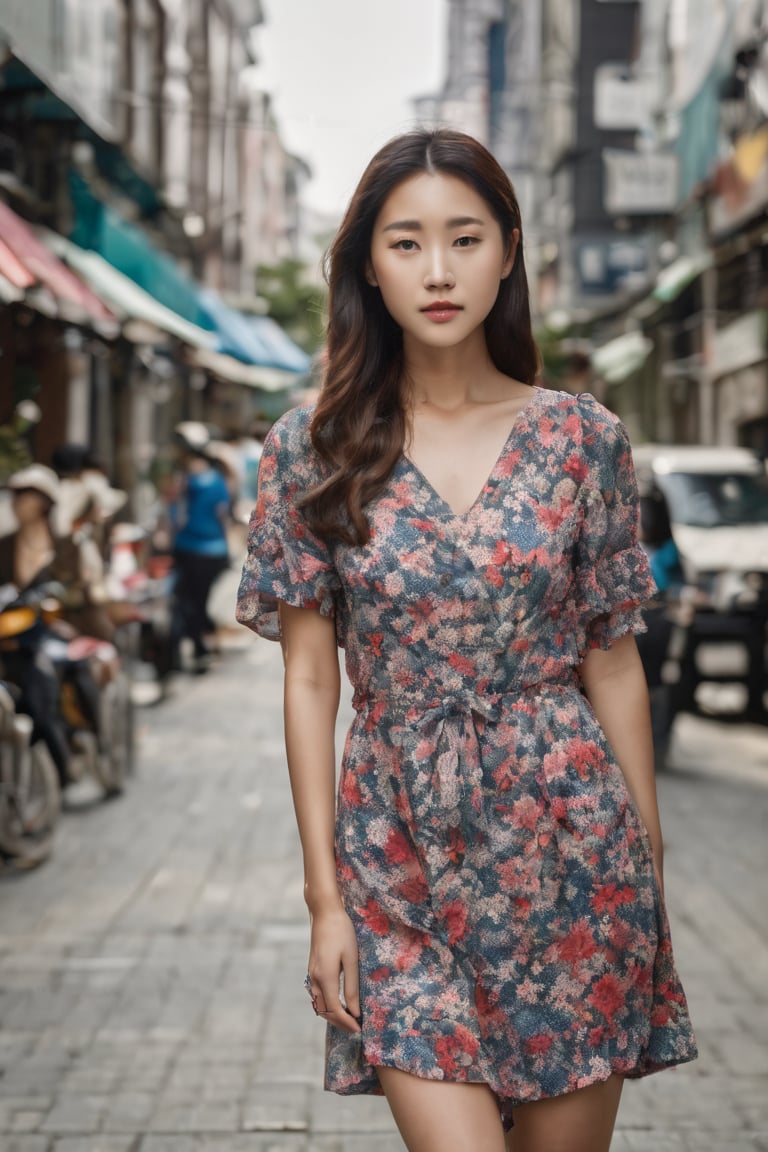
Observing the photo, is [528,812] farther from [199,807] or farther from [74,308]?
[74,308]

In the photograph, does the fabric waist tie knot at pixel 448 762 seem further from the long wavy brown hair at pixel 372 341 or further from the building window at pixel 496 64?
the building window at pixel 496 64

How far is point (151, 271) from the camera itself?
18.8 metres

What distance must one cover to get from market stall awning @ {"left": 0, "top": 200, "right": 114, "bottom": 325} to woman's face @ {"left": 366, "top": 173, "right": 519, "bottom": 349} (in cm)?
822

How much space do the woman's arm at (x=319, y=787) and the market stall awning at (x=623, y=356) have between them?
98.6 feet

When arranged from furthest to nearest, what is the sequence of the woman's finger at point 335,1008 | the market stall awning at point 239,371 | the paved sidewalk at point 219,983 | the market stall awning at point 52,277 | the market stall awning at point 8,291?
the market stall awning at point 239,371 → the market stall awning at point 52,277 → the market stall awning at point 8,291 → the paved sidewalk at point 219,983 → the woman's finger at point 335,1008

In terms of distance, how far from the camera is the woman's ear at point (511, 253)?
2.66m

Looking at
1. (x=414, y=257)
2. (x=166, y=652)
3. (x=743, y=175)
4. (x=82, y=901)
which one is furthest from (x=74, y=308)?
(x=743, y=175)

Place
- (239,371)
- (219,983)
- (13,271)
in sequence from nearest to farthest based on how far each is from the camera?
(219,983) → (13,271) → (239,371)

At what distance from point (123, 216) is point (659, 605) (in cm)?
1531

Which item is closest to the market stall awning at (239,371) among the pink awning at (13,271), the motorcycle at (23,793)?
the pink awning at (13,271)

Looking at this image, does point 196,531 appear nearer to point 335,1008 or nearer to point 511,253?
point 511,253

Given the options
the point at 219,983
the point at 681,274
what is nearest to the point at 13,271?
the point at 219,983

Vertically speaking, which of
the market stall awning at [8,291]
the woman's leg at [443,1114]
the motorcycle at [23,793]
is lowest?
the motorcycle at [23,793]

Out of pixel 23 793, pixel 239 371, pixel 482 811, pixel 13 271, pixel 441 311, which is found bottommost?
pixel 23 793
